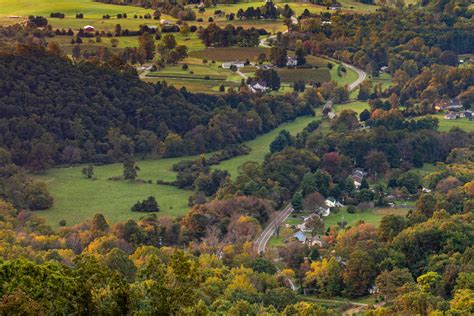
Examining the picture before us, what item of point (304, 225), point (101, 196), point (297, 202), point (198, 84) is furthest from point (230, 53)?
point (304, 225)

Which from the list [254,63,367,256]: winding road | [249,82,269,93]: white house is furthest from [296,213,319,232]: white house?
[249,82,269,93]: white house

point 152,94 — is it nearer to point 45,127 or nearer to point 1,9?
point 45,127

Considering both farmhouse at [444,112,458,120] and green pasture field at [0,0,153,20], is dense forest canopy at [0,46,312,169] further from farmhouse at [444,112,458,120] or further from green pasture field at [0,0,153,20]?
green pasture field at [0,0,153,20]

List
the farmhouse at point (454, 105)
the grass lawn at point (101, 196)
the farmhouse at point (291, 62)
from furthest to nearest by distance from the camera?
1. the farmhouse at point (291, 62)
2. the farmhouse at point (454, 105)
3. the grass lawn at point (101, 196)

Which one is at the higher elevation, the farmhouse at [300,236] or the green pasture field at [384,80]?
the farmhouse at [300,236]

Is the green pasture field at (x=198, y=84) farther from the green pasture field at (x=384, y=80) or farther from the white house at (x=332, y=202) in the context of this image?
the white house at (x=332, y=202)

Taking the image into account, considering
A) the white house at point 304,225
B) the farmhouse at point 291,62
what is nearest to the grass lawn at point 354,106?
the farmhouse at point 291,62

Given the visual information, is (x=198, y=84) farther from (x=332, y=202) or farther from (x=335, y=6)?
(x=335, y=6)
